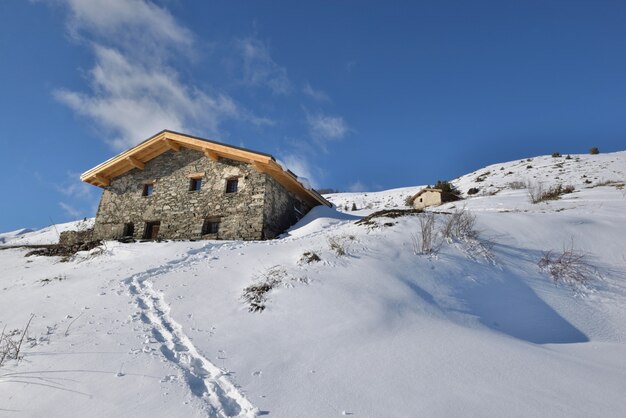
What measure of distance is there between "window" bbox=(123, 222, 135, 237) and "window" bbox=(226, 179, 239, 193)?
4.49 m

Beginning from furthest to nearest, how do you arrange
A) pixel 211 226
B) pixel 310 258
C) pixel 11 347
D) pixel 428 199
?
pixel 428 199 → pixel 211 226 → pixel 310 258 → pixel 11 347

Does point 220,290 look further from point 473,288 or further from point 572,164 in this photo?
point 572,164

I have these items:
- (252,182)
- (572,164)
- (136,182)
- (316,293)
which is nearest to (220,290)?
(316,293)

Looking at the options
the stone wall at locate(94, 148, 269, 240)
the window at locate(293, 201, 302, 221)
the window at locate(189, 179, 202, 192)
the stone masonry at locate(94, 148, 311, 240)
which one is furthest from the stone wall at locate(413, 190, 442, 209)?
the window at locate(189, 179, 202, 192)

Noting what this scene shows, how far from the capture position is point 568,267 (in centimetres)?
620

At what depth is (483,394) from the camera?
2.73 metres

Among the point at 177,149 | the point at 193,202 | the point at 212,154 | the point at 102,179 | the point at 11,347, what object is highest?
the point at 177,149

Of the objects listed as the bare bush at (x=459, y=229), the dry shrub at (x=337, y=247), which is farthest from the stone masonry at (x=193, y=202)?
the bare bush at (x=459, y=229)

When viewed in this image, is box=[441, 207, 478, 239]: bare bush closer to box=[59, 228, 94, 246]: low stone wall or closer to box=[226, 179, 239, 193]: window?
box=[226, 179, 239, 193]: window

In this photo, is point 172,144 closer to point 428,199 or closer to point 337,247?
point 337,247

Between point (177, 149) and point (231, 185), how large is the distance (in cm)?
338

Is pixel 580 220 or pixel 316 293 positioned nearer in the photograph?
pixel 316 293

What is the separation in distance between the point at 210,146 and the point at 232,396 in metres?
12.1

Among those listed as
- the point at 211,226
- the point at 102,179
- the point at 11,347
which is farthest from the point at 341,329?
the point at 102,179
